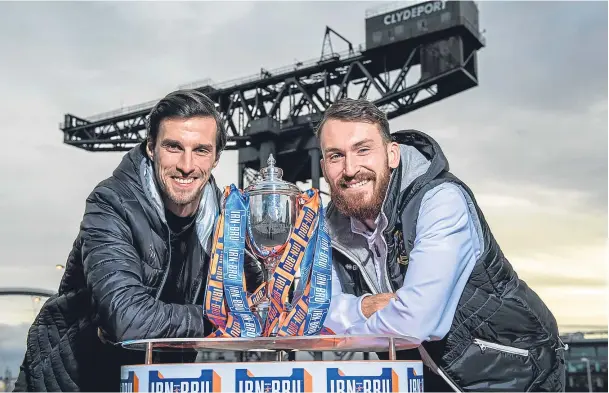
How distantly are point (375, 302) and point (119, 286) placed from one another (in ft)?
3.55

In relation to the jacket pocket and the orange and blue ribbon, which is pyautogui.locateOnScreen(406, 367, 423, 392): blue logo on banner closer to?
the orange and blue ribbon

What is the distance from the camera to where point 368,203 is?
3303 millimetres

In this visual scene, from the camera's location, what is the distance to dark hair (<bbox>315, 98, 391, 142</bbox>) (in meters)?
3.23

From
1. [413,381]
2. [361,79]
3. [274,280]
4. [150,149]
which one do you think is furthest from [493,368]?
[361,79]

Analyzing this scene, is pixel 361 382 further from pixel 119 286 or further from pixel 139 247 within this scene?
pixel 139 247

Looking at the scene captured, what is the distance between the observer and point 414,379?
8.36 ft

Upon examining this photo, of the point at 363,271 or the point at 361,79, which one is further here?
the point at 361,79

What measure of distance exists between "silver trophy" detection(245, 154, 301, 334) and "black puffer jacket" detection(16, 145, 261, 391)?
37 centimetres

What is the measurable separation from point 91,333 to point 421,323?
169 cm

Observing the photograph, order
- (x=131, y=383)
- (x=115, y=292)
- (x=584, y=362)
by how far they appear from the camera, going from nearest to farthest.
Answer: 1. (x=131, y=383)
2. (x=115, y=292)
3. (x=584, y=362)

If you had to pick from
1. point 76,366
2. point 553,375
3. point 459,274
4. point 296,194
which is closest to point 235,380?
point 296,194

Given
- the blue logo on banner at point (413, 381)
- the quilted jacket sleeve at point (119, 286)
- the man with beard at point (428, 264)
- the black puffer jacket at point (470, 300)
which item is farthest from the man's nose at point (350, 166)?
the blue logo on banner at point (413, 381)

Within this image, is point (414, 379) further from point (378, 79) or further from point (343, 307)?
point (378, 79)

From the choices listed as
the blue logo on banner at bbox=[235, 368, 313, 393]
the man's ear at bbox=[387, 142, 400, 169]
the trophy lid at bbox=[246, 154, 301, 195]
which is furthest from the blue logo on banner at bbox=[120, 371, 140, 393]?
the man's ear at bbox=[387, 142, 400, 169]
